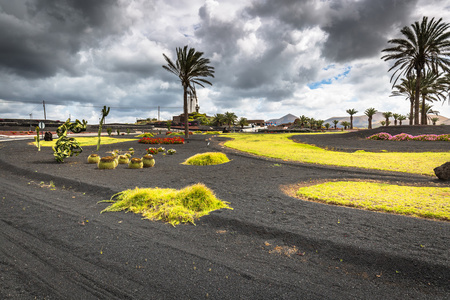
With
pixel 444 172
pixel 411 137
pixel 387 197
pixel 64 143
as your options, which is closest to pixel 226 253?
pixel 387 197

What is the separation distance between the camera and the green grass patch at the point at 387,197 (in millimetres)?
5293

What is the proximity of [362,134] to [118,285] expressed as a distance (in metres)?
36.1

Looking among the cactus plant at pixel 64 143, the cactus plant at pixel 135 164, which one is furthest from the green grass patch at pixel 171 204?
the cactus plant at pixel 64 143

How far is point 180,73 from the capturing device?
32125 millimetres

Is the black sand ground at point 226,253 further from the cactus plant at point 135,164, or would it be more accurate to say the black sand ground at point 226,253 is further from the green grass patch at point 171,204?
the cactus plant at point 135,164

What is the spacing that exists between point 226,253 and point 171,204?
2329mm

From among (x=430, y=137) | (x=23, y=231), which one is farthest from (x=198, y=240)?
(x=430, y=137)

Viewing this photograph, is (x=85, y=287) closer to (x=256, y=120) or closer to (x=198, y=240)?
(x=198, y=240)

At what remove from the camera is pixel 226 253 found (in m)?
3.78

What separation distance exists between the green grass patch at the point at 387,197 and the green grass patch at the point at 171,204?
3034 mm

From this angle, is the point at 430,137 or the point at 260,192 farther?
the point at 430,137

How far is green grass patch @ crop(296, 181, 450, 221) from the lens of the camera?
208 inches

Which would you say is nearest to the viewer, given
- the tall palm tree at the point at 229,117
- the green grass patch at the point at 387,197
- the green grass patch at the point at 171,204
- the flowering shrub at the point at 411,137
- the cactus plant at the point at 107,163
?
the green grass patch at the point at 171,204

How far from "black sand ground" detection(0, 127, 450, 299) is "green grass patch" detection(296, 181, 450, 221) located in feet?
1.58
